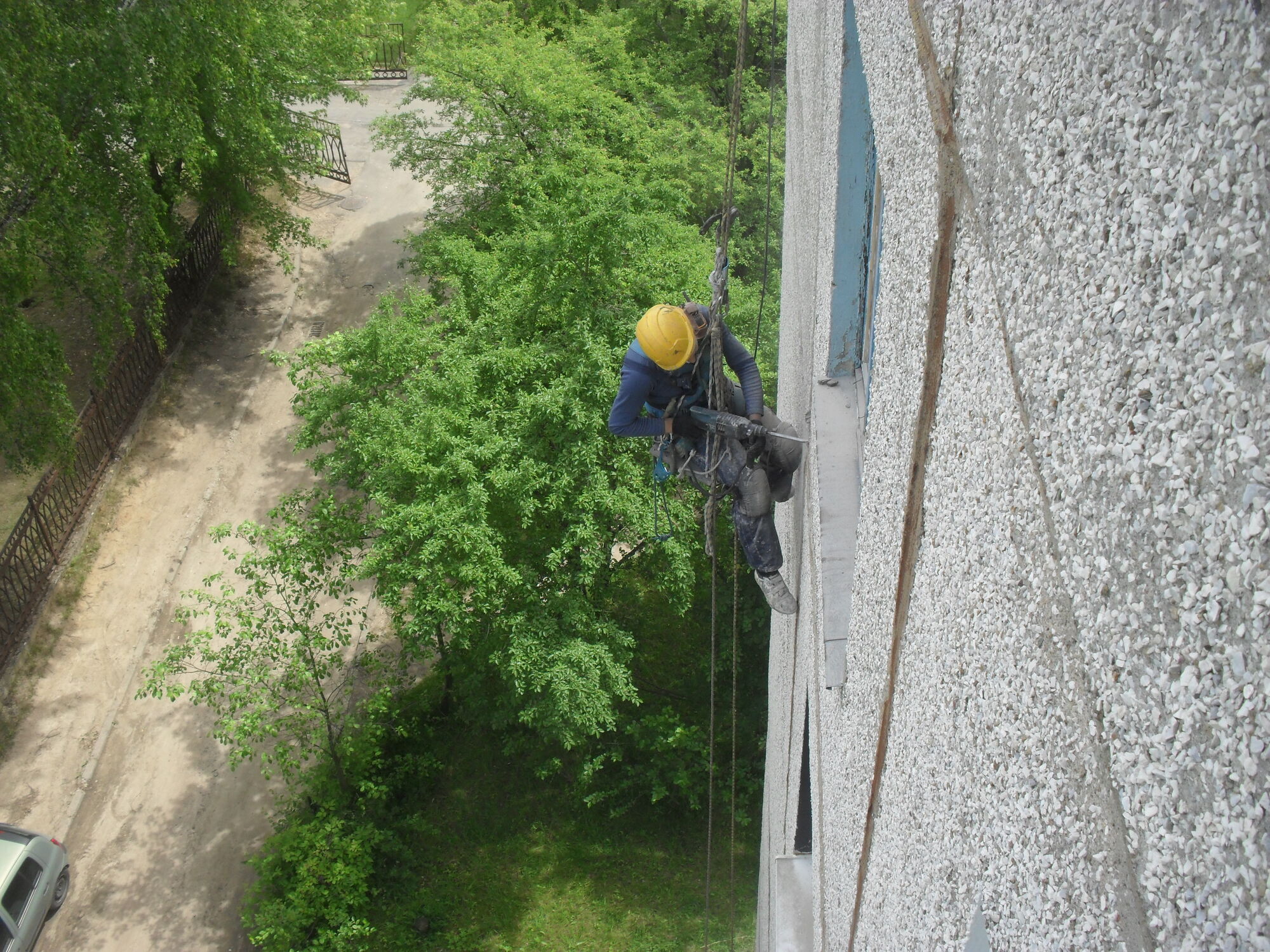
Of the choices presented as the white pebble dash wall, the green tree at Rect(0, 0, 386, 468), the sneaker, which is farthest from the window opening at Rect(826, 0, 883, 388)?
the green tree at Rect(0, 0, 386, 468)

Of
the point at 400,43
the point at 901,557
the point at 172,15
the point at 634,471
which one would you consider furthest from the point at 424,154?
the point at 901,557

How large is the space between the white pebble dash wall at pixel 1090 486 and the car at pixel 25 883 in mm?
8736

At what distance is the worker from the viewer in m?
4.30

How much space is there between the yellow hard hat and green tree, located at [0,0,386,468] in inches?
231

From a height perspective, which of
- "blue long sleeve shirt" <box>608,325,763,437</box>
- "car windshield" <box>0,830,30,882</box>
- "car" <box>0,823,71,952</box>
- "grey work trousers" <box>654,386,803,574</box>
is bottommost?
"car" <box>0,823,71,952</box>

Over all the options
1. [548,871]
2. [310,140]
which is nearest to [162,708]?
[548,871]

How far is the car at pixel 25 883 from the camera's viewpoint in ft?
25.9

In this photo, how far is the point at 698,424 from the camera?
15.5 feet

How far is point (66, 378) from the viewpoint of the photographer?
11914mm

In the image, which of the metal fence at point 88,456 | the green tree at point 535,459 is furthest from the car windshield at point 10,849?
the green tree at point 535,459

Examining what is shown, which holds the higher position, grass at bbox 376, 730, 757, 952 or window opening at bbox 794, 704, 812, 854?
window opening at bbox 794, 704, 812, 854

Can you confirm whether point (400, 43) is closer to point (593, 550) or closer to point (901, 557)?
point (593, 550)

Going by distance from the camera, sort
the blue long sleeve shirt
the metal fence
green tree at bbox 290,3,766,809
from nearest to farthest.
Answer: the blue long sleeve shirt < green tree at bbox 290,3,766,809 < the metal fence

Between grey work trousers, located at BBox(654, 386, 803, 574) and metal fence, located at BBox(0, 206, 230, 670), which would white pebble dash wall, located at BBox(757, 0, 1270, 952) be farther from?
metal fence, located at BBox(0, 206, 230, 670)
